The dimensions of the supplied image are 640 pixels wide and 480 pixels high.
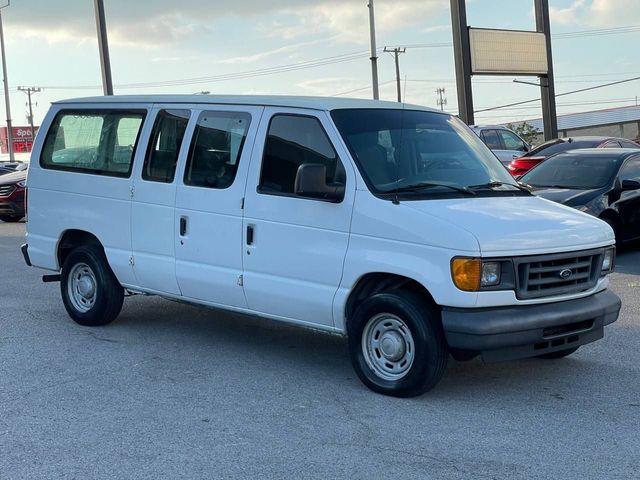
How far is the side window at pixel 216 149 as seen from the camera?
6.73 m

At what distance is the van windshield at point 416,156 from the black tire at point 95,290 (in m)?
2.86

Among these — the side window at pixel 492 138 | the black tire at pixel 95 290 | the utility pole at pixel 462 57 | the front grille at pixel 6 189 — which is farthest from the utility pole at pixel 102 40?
the black tire at pixel 95 290

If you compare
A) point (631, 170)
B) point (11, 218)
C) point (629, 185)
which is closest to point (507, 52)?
point (11, 218)

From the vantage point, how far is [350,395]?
5918 mm

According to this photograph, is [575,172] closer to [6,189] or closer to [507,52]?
[6,189]

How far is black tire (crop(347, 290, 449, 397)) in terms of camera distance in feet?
18.4

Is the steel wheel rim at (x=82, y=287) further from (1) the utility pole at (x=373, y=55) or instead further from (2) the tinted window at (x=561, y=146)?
(1) the utility pole at (x=373, y=55)

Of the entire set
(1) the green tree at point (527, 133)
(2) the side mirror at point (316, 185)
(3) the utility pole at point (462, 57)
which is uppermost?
(3) the utility pole at point (462, 57)

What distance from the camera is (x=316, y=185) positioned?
19.6 feet

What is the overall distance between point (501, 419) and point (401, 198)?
1585 mm

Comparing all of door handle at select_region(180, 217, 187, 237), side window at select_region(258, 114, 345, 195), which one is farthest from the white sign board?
side window at select_region(258, 114, 345, 195)

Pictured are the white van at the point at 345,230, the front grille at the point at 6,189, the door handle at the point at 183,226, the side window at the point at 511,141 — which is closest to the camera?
the white van at the point at 345,230

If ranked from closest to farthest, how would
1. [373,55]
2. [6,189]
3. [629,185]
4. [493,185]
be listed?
[493,185], [629,185], [6,189], [373,55]

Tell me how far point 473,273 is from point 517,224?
0.49 m
